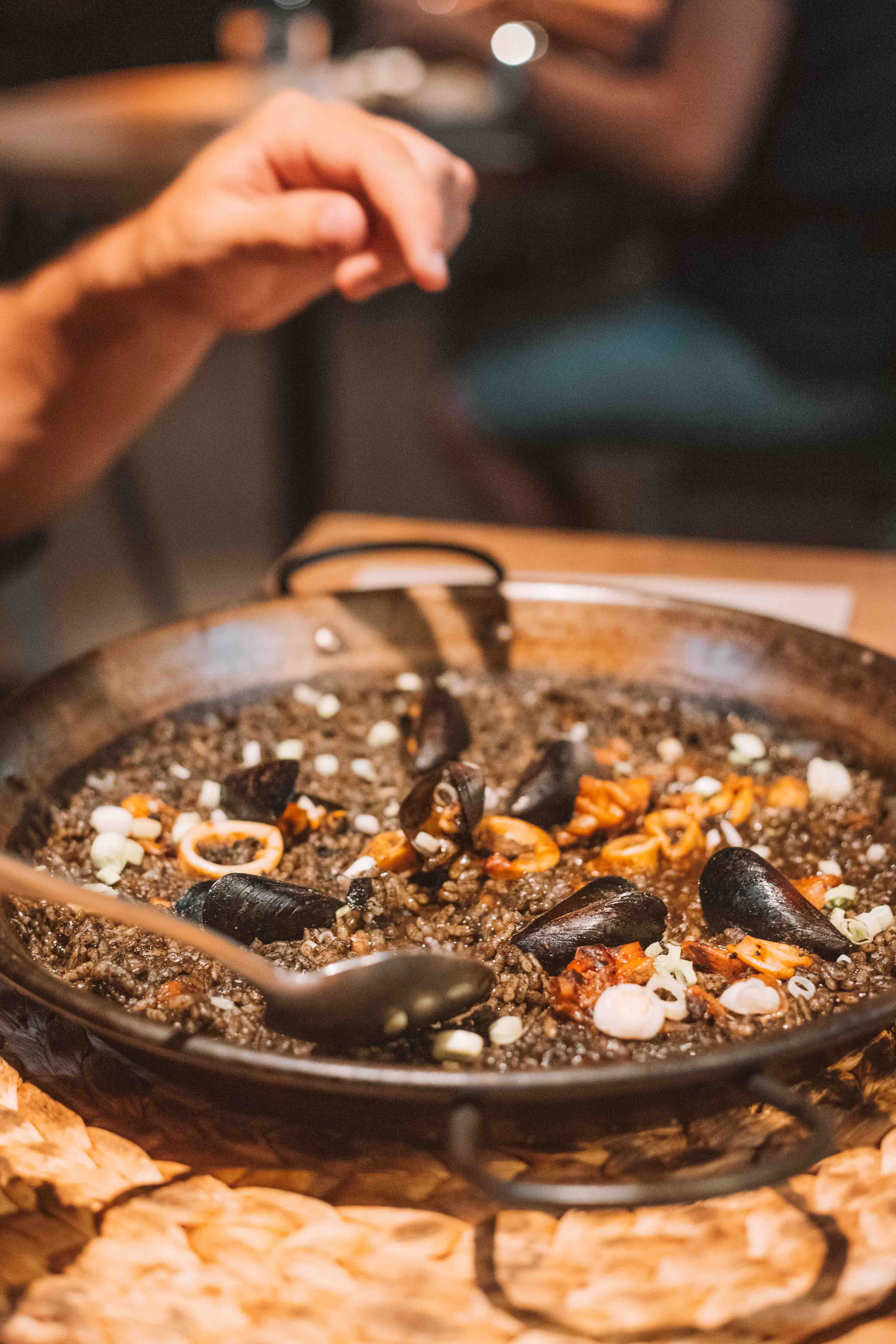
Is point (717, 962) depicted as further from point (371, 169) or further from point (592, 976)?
point (371, 169)

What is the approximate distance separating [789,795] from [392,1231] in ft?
1.89

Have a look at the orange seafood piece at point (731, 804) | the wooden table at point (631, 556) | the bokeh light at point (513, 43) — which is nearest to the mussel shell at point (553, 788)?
the orange seafood piece at point (731, 804)

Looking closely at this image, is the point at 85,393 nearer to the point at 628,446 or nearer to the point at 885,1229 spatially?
the point at 885,1229

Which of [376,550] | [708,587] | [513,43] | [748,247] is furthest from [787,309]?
[376,550]

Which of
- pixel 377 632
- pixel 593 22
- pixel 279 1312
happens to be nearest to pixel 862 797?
pixel 377 632

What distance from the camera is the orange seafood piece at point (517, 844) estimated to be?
97 cm

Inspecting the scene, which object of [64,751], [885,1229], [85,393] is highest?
[85,393]

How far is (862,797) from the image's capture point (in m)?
1.08

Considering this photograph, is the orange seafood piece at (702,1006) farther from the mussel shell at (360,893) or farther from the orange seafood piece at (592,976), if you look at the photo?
the mussel shell at (360,893)

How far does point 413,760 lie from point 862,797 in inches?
17.5

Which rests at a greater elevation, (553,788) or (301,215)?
(301,215)

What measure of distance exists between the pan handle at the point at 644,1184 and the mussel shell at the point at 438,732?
1.68 feet

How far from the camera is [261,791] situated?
3.37ft

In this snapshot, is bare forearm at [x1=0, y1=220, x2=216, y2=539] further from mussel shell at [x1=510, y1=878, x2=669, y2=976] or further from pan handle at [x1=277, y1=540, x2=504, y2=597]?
mussel shell at [x1=510, y1=878, x2=669, y2=976]
